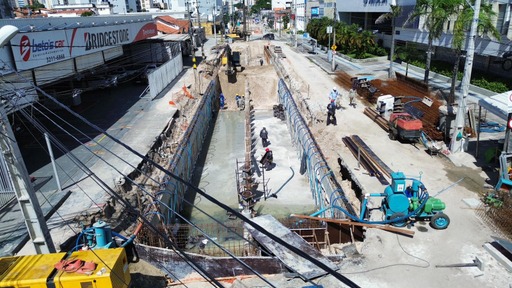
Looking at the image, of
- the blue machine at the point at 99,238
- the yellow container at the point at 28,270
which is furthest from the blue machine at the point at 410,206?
the yellow container at the point at 28,270

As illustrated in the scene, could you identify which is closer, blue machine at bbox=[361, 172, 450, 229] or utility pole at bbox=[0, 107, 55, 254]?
utility pole at bbox=[0, 107, 55, 254]

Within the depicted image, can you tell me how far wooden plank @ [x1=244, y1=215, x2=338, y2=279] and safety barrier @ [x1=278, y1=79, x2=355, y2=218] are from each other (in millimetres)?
2131

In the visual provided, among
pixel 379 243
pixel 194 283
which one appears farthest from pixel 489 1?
pixel 194 283

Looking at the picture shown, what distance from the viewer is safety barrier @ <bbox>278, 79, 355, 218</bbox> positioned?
48.0ft

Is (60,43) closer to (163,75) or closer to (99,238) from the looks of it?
(163,75)

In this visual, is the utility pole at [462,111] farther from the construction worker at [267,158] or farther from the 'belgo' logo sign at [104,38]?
the 'belgo' logo sign at [104,38]

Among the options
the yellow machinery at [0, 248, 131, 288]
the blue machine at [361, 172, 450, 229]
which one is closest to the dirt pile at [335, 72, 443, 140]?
the blue machine at [361, 172, 450, 229]

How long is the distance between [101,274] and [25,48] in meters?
14.7

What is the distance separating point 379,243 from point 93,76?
3275cm

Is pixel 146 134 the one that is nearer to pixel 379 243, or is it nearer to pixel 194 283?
pixel 194 283

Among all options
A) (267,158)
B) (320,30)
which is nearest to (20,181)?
(267,158)

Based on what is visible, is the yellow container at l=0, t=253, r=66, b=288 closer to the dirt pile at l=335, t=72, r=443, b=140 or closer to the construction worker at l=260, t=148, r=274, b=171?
the construction worker at l=260, t=148, r=274, b=171

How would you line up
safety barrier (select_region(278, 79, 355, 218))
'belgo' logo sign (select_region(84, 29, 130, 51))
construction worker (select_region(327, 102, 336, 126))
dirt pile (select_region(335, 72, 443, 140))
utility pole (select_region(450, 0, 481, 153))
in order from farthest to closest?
1. 'belgo' logo sign (select_region(84, 29, 130, 51))
2. construction worker (select_region(327, 102, 336, 126))
3. dirt pile (select_region(335, 72, 443, 140))
4. utility pole (select_region(450, 0, 481, 153))
5. safety barrier (select_region(278, 79, 355, 218))

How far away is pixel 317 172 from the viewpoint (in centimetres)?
1775
